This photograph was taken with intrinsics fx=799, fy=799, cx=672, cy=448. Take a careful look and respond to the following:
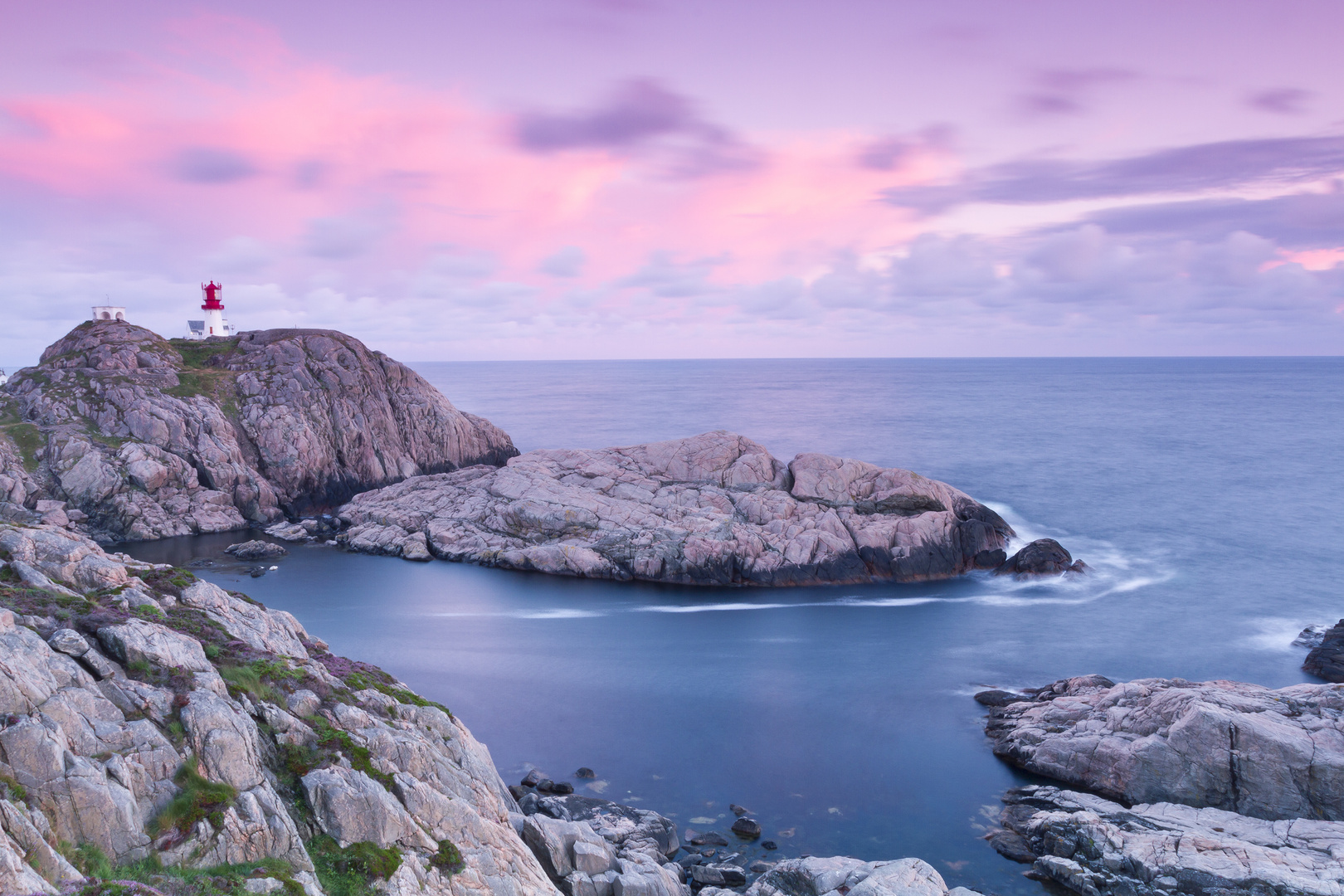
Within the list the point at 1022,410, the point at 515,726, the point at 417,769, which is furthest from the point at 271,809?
the point at 1022,410

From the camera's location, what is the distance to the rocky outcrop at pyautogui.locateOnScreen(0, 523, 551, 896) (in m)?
13.3

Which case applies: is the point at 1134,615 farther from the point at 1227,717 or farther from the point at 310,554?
the point at 310,554

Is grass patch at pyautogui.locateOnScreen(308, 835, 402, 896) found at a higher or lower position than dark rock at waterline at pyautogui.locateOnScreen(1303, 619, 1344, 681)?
higher

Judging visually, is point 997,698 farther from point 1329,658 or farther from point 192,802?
point 192,802

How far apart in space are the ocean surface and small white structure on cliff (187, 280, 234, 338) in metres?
42.4

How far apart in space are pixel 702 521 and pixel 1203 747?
113 feet

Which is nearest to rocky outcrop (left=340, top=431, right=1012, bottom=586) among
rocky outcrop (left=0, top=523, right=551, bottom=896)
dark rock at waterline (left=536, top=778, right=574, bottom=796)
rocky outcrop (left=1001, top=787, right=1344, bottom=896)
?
dark rock at waterline (left=536, top=778, right=574, bottom=796)

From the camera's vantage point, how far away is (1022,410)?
150 metres

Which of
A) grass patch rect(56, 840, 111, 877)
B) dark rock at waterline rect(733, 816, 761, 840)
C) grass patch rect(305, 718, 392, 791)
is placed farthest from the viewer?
dark rock at waterline rect(733, 816, 761, 840)

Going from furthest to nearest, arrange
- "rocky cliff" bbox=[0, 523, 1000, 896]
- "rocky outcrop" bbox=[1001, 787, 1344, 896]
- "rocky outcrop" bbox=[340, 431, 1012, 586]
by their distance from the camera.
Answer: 1. "rocky outcrop" bbox=[340, 431, 1012, 586]
2. "rocky outcrop" bbox=[1001, 787, 1344, 896]
3. "rocky cliff" bbox=[0, 523, 1000, 896]

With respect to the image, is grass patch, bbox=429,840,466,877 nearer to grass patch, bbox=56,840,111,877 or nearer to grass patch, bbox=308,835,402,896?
grass patch, bbox=308,835,402,896

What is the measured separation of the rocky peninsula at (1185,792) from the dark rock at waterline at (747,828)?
760 cm

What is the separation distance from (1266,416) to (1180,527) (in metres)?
89.7

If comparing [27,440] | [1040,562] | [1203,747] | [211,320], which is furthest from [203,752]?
[211,320]
